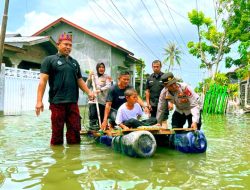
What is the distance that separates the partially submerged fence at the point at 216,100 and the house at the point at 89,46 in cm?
972

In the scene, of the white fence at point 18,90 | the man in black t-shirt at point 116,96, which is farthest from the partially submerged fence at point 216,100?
the man in black t-shirt at point 116,96

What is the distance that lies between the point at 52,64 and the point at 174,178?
10.1ft

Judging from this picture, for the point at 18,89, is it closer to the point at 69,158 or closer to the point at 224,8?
the point at 69,158

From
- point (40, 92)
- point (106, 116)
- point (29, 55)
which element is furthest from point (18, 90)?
point (40, 92)

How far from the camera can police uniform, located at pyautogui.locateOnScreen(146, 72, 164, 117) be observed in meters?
8.28

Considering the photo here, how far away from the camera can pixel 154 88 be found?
8344 mm

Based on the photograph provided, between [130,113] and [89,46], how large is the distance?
2212cm

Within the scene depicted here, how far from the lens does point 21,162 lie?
17.0ft

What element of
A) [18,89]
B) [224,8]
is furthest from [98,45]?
[18,89]

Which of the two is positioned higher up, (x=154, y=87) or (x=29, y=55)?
Result: (x=29, y=55)

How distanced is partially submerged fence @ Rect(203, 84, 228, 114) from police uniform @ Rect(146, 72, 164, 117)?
1176 centimetres

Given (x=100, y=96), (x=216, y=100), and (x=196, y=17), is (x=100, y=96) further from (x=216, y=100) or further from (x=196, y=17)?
(x=196, y=17)

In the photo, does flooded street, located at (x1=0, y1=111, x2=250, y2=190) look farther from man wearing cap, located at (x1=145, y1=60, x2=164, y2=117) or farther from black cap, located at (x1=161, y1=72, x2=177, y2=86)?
man wearing cap, located at (x1=145, y1=60, x2=164, y2=117)

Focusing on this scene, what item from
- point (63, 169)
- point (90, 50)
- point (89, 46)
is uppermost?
point (89, 46)
